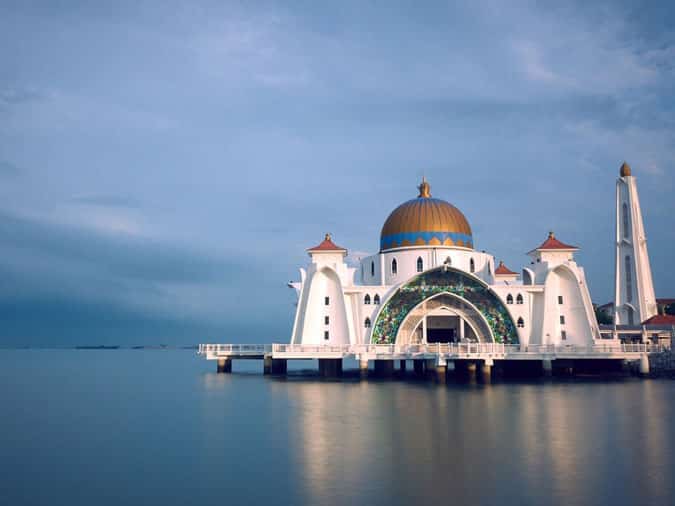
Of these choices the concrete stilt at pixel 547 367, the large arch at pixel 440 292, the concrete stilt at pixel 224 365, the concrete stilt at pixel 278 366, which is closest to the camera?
the concrete stilt at pixel 547 367

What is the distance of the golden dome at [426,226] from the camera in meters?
48.0

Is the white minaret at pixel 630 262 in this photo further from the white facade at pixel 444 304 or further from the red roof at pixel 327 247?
the red roof at pixel 327 247

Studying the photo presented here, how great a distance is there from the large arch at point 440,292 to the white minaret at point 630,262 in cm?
1365

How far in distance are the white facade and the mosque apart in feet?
0.22

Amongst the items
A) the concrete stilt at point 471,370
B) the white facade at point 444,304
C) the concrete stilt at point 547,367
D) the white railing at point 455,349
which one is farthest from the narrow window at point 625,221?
the concrete stilt at point 471,370

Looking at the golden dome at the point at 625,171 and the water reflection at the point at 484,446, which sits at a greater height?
the golden dome at the point at 625,171

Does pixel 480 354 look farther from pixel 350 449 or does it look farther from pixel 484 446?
pixel 350 449

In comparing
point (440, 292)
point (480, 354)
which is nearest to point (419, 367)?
point (440, 292)

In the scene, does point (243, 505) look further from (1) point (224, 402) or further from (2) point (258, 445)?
(1) point (224, 402)

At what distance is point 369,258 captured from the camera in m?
50.9

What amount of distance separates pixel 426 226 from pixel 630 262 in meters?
17.8

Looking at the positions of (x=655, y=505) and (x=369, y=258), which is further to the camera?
(x=369, y=258)

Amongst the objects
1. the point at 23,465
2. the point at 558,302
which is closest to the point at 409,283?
the point at 558,302

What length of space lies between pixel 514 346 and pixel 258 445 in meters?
24.6
